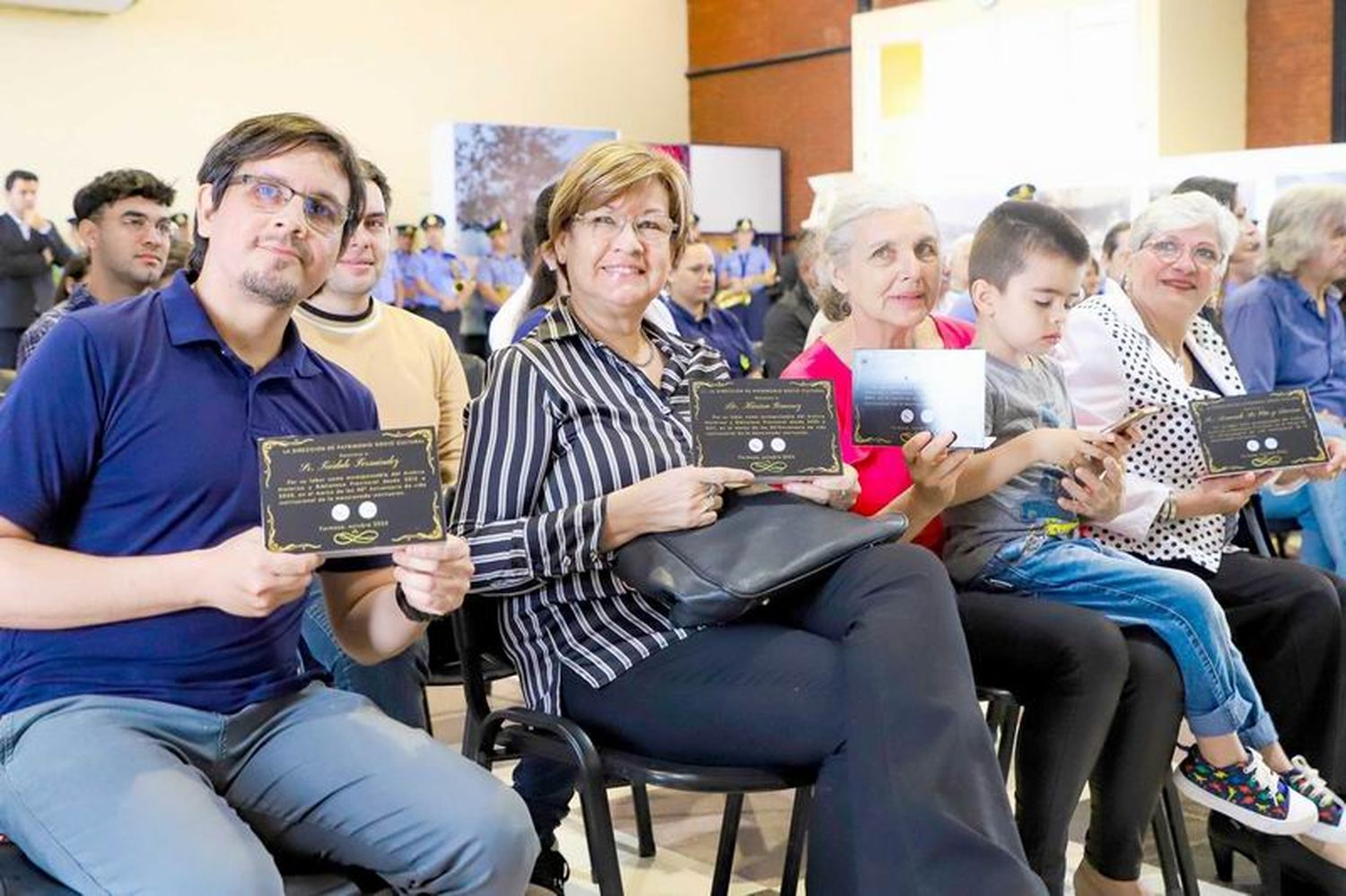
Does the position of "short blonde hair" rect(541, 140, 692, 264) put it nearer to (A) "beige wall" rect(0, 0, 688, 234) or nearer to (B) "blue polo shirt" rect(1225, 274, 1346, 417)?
(B) "blue polo shirt" rect(1225, 274, 1346, 417)

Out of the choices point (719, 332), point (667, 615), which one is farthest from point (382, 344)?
point (719, 332)

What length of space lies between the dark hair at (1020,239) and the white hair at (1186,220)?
1.09ft

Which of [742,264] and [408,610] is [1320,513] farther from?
[742,264]

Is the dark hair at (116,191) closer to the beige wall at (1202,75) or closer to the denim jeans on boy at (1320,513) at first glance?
the denim jeans on boy at (1320,513)

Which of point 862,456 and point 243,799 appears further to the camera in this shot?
point 862,456

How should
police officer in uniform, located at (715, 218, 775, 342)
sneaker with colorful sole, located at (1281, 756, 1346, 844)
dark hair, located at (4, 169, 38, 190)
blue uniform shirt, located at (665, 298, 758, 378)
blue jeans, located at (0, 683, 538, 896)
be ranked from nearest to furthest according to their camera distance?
blue jeans, located at (0, 683, 538, 896)
sneaker with colorful sole, located at (1281, 756, 1346, 844)
blue uniform shirt, located at (665, 298, 758, 378)
dark hair, located at (4, 169, 38, 190)
police officer in uniform, located at (715, 218, 775, 342)

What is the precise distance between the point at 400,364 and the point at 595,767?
4.02 ft

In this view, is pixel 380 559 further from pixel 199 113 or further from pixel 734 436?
pixel 199 113

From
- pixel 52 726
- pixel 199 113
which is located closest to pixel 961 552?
pixel 52 726

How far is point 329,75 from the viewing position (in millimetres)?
13672

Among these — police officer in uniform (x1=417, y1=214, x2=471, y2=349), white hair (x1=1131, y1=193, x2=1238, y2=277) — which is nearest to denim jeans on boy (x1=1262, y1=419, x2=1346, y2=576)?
white hair (x1=1131, y1=193, x2=1238, y2=277)

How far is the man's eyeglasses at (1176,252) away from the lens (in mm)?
3043

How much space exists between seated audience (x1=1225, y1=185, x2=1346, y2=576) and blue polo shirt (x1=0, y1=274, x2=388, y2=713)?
9.94 feet

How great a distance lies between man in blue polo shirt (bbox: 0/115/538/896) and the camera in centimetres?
165
